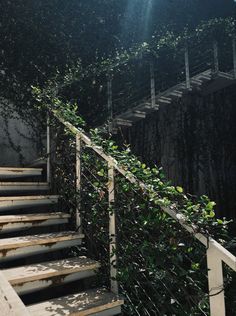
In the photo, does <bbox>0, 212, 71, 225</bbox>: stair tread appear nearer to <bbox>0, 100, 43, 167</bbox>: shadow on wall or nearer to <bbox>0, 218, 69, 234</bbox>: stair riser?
<bbox>0, 218, 69, 234</bbox>: stair riser

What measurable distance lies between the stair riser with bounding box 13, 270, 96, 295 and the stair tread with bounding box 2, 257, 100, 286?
3 centimetres

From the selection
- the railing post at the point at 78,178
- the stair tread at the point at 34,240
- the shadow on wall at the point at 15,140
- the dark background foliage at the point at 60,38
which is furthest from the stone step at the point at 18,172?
the shadow on wall at the point at 15,140

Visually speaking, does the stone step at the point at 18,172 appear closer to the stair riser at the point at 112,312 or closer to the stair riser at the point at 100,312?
the stair riser at the point at 100,312

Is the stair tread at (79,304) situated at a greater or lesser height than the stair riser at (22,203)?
lesser

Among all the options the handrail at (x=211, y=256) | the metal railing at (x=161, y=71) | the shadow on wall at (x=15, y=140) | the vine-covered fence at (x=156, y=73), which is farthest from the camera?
the shadow on wall at (x=15, y=140)

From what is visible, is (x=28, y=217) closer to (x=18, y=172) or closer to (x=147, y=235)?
(x=18, y=172)

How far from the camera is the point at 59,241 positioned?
3.20m

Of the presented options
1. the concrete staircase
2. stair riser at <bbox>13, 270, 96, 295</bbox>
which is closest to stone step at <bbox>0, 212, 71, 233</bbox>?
the concrete staircase

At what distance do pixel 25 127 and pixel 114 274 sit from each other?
406cm

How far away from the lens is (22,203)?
3645 mm

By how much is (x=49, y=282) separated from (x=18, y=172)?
184cm

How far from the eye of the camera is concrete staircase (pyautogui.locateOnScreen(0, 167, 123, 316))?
102 inches

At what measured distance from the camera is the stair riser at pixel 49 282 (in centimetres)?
263

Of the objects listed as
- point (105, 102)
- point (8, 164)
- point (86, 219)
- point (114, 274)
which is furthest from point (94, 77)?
point (114, 274)
